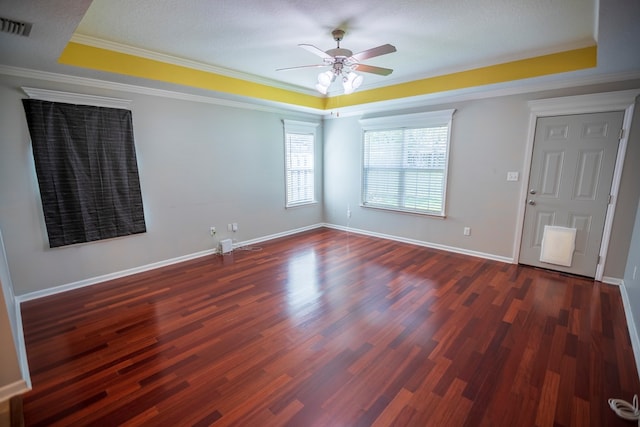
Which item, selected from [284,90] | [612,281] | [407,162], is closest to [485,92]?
[407,162]

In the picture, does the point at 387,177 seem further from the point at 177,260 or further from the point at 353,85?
the point at 177,260

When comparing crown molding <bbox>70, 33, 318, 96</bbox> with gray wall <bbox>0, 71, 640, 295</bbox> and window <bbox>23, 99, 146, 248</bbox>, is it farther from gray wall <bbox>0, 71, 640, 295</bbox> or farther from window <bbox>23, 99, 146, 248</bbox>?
window <bbox>23, 99, 146, 248</bbox>

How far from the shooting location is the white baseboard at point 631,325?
2.10 m

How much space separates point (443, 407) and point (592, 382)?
1.10m

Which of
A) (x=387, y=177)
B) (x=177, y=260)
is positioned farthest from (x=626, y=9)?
(x=177, y=260)

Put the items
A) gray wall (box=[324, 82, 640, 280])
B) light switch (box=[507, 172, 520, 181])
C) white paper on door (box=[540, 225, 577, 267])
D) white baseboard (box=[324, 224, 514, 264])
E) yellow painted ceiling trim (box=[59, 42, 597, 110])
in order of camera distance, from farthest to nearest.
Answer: white baseboard (box=[324, 224, 514, 264]) → light switch (box=[507, 172, 520, 181]) → white paper on door (box=[540, 225, 577, 267]) → gray wall (box=[324, 82, 640, 280]) → yellow painted ceiling trim (box=[59, 42, 597, 110])

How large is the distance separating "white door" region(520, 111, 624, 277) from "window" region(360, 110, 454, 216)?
1.19 metres

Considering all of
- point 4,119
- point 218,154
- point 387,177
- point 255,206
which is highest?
point 4,119

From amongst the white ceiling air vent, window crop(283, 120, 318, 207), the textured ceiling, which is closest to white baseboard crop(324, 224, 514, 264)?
window crop(283, 120, 318, 207)

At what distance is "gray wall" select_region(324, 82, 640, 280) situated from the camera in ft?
10.6

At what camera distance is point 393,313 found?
2744 millimetres

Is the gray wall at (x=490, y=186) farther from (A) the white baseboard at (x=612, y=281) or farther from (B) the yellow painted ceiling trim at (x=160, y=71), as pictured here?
(B) the yellow painted ceiling trim at (x=160, y=71)

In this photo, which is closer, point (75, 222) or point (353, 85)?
point (353, 85)

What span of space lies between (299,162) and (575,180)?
4.22 m
